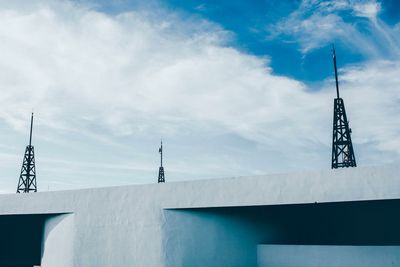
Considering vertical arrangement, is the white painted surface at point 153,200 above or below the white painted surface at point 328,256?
above

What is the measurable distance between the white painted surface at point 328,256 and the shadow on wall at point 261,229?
3.51 ft

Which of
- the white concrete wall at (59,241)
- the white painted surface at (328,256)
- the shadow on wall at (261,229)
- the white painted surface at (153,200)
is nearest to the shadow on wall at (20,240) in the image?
the white concrete wall at (59,241)

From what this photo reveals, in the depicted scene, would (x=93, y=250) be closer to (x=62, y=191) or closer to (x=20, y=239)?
(x=62, y=191)

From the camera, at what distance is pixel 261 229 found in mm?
15117

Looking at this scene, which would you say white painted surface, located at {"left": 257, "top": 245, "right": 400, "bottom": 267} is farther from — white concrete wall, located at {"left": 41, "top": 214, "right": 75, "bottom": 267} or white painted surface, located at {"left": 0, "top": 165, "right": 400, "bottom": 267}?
white concrete wall, located at {"left": 41, "top": 214, "right": 75, "bottom": 267}

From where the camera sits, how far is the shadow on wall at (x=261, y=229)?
45.5 ft

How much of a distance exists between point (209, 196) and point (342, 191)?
14.4 feet

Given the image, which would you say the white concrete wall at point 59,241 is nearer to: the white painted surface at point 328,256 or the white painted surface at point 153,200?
the white painted surface at point 153,200

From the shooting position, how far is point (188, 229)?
14016mm

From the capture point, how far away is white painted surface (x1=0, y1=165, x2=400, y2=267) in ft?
36.9

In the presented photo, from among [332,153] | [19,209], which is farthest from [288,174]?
[332,153]

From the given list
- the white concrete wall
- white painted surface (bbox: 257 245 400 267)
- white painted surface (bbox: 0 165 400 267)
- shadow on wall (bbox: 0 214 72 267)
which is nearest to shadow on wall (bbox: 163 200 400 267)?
white painted surface (bbox: 0 165 400 267)

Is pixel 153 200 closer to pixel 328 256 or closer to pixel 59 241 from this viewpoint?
pixel 59 241

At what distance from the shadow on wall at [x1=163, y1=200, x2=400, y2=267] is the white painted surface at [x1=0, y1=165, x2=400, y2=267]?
34 centimetres
